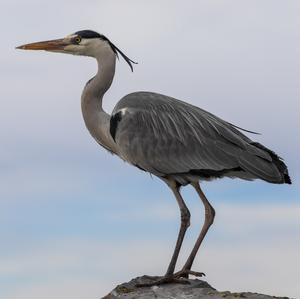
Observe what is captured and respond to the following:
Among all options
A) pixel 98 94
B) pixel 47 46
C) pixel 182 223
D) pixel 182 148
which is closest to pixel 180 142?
pixel 182 148

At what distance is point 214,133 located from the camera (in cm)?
1198

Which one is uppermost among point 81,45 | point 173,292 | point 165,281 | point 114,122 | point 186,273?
point 81,45

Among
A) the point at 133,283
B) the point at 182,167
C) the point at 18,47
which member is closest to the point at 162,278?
the point at 133,283

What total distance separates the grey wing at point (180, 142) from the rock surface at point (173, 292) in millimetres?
1614

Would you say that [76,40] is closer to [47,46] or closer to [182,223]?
[47,46]

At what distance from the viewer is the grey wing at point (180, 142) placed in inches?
457

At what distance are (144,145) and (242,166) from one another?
1485 mm

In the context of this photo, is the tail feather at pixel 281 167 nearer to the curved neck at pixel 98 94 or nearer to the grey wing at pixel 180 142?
the grey wing at pixel 180 142

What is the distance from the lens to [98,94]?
12.9m

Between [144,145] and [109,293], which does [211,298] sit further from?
[144,145]

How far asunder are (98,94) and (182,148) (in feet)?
6.13

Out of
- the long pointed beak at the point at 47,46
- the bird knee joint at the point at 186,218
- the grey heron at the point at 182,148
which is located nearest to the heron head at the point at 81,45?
the long pointed beak at the point at 47,46

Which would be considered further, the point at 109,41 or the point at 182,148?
the point at 109,41

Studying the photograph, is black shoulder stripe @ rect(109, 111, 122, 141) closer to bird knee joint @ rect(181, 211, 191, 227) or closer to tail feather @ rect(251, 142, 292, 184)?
bird knee joint @ rect(181, 211, 191, 227)
